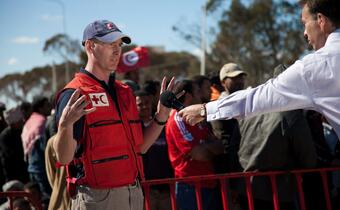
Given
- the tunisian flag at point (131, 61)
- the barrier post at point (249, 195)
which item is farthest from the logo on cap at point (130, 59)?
the barrier post at point (249, 195)

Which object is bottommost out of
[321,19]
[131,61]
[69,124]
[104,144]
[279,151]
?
[279,151]

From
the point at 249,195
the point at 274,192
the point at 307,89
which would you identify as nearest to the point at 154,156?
the point at 249,195

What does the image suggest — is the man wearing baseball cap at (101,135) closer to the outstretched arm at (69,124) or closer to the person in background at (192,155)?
the outstretched arm at (69,124)

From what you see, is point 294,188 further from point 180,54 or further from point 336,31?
point 180,54

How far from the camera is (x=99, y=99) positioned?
311cm

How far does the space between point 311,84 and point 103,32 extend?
1374 millimetres

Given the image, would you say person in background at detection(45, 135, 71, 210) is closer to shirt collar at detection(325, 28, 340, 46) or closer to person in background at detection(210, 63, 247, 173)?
person in background at detection(210, 63, 247, 173)

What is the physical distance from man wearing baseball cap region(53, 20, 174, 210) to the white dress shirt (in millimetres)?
783

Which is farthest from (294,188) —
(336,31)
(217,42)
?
(217,42)

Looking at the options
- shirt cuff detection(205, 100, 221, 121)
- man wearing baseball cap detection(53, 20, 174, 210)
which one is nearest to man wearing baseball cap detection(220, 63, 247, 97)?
man wearing baseball cap detection(53, 20, 174, 210)

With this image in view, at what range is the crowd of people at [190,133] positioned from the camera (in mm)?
2844

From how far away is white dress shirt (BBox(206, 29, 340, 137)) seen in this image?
273 cm

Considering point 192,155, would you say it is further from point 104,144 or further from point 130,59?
point 130,59

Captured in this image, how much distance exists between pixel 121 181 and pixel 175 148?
5.89 ft
